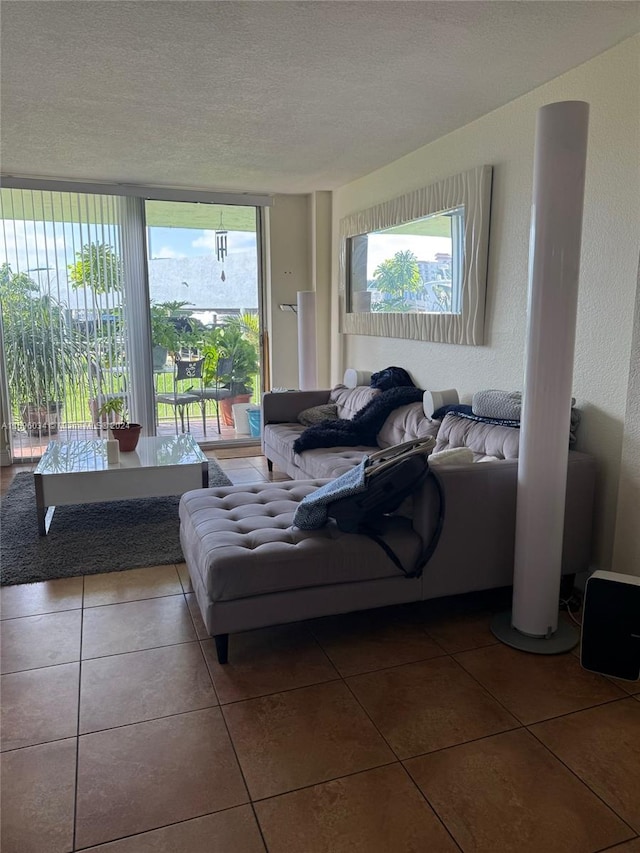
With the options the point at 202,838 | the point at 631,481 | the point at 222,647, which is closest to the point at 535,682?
the point at 631,481

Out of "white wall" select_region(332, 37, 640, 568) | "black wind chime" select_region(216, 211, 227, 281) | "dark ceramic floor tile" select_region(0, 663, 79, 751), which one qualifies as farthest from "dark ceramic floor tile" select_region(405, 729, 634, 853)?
"black wind chime" select_region(216, 211, 227, 281)

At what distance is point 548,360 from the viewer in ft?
7.57

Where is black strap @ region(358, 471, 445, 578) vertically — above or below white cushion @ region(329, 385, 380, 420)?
below

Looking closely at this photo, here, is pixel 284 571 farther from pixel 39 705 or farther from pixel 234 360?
pixel 234 360

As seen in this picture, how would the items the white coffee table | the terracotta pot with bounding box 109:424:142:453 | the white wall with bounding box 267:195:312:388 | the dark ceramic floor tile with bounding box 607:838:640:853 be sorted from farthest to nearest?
the white wall with bounding box 267:195:312:388 < the terracotta pot with bounding box 109:424:142:453 < the white coffee table < the dark ceramic floor tile with bounding box 607:838:640:853

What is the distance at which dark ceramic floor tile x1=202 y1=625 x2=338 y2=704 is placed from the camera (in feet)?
7.24

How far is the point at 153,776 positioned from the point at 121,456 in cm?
252

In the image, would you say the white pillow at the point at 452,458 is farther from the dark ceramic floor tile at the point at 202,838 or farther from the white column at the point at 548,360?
the dark ceramic floor tile at the point at 202,838

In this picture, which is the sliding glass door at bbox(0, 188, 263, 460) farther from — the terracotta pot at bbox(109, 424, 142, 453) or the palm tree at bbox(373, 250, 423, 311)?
the palm tree at bbox(373, 250, 423, 311)

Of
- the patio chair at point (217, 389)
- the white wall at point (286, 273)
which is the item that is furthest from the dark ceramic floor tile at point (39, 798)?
the white wall at point (286, 273)

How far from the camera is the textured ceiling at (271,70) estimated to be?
2332 mm

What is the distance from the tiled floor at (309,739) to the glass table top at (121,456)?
115cm

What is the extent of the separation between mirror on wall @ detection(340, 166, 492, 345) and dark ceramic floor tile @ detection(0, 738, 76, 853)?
2.89 m

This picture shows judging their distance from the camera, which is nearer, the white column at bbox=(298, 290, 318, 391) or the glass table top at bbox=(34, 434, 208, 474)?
the glass table top at bbox=(34, 434, 208, 474)
